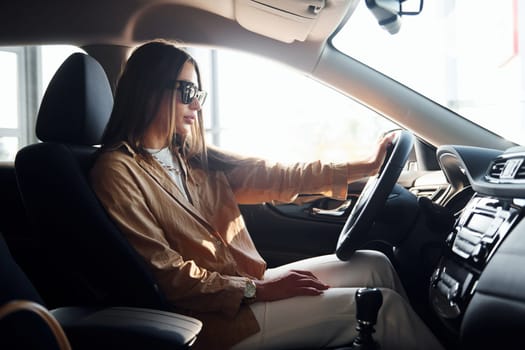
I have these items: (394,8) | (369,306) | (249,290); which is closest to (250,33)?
(394,8)

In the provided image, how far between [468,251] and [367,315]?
0.93 feet

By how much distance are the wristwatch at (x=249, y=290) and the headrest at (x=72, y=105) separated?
480mm

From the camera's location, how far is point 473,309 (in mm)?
1075

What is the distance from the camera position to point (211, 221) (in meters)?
1.53

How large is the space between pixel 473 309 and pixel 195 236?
60 centimetres

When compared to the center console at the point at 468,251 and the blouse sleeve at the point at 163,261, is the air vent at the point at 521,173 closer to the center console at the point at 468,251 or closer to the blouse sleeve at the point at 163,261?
the center console at the point at 468,251

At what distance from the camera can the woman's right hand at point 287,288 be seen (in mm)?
1255

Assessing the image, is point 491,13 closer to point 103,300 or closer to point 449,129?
point 449,129

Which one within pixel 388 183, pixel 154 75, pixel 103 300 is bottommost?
pixel 103 300

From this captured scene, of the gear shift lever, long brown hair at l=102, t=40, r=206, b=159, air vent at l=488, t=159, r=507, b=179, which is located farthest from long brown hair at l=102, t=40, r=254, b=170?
air vent at l=488, t=159, r=507, b=179

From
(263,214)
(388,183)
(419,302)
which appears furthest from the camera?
(263,214)

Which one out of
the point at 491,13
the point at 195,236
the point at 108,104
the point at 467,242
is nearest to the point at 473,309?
the point at 467,242

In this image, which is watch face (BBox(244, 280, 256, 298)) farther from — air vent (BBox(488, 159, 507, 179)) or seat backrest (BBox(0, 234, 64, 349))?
air vent (BBox(488, 159, 507, 179))

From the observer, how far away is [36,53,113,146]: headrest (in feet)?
4.20
